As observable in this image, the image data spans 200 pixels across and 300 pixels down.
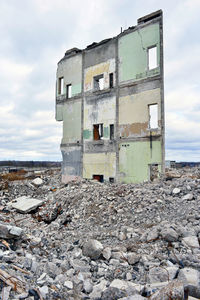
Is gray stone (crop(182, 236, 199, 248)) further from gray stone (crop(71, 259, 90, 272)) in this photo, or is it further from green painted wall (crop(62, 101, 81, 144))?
green painted wall (crop(62, 101, 81, 144))

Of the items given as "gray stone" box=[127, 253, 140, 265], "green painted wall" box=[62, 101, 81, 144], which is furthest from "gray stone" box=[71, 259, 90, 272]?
"green painted wall" box=[62, 101, 81, 144]

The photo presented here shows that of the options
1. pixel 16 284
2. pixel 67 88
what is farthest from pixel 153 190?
pixel 67 88

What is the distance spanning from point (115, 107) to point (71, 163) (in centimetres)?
462

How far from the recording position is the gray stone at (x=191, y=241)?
5086 millimetres

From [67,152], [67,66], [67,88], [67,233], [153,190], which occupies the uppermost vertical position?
[67,66]

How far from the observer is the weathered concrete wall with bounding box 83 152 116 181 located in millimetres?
12938

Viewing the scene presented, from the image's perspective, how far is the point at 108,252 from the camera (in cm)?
511

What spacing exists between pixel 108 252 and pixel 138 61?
32.4 ft

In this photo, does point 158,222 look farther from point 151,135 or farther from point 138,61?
point 138,61

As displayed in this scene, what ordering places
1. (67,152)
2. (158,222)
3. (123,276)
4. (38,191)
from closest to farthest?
(123,276), (158,222), (38,191), (67,152)

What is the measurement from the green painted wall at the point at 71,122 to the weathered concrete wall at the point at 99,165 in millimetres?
1539

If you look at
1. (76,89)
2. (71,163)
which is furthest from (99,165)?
(76,89)

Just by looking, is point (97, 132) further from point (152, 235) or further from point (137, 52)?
point (152, 235)

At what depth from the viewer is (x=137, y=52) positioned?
12156mm
